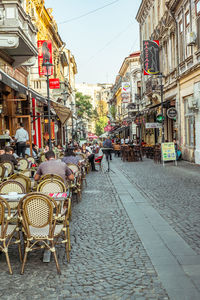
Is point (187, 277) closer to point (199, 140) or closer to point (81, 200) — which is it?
point (81, 200)

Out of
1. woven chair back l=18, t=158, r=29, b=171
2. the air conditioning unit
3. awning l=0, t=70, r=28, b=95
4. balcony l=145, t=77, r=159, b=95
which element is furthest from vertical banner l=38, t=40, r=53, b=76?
woven chair back l=18, t=158, r=29, b=171

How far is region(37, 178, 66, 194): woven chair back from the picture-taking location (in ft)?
21.4

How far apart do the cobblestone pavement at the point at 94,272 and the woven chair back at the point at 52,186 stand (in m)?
0.83

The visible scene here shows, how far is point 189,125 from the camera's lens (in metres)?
21.3

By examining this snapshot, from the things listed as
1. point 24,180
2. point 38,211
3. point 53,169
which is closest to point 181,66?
point 53,169

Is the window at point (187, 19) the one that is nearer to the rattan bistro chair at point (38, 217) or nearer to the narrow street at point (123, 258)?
the narrow street at point (123, 258)

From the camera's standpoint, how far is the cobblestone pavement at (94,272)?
158 inches

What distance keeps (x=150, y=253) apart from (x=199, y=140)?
1427 centimetres

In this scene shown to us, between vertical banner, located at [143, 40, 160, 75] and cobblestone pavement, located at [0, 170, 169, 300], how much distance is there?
21.9 metres

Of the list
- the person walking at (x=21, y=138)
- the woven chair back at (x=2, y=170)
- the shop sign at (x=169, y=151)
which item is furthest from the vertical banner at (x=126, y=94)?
the woven chair back at (x=2, y=170)

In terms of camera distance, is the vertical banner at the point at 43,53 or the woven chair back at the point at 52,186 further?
the vertical banner at the point at 43,53

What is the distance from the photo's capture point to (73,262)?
16.6ft

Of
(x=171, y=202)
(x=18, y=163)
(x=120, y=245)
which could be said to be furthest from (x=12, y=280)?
(x=18, y=163)

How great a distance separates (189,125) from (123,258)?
56.1 feet
